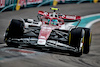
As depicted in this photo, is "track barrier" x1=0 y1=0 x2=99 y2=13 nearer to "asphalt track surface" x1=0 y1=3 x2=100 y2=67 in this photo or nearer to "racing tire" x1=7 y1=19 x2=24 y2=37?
"asphalt track surface" x1=0 y1=3 x2=100 y2=67

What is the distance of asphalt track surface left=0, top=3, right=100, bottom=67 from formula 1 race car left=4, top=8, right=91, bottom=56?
0.27 m

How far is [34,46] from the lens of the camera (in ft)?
28.8

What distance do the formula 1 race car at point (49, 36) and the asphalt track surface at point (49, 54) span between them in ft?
0.87

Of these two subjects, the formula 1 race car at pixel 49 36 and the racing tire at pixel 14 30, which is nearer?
the formula 1 race car at pixel 49 36

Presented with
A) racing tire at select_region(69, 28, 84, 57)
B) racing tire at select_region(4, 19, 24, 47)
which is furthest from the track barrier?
racing tire at select_region(69, 28, 84, 57)

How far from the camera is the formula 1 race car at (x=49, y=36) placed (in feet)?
28.9

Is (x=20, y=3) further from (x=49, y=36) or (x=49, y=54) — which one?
(x=49, y=54)

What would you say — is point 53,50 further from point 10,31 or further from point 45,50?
point 10,31

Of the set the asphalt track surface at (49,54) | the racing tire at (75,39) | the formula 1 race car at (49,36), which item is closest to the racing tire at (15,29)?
the formula 1 race car at (49,36)

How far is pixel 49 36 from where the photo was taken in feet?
30.1

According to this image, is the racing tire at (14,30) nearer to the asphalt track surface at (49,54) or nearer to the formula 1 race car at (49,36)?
the formula 1 race car at (49,36)

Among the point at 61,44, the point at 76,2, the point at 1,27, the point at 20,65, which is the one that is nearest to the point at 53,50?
the point at 61,44

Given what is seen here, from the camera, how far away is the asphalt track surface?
661cm

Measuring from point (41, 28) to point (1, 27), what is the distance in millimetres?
5043
